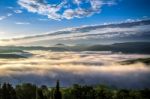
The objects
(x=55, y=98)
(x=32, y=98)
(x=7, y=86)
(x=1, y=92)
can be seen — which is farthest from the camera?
(x=32, y=98)

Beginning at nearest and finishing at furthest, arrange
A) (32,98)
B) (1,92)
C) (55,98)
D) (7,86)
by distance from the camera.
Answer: (55,98) < (1,92) < (7,86) < (32,98)

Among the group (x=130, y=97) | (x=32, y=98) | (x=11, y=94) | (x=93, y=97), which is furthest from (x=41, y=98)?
(x=130, y=97)

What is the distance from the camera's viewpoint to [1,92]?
15675 centimetres

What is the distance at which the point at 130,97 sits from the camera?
199 metres

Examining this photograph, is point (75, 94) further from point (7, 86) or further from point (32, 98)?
point (7, 86)

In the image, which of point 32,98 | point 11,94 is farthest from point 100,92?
point 11,94

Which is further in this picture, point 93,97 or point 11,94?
point 93,97

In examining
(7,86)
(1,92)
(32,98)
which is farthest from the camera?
(32,98)

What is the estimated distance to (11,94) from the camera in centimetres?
16300

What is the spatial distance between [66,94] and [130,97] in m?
38.3

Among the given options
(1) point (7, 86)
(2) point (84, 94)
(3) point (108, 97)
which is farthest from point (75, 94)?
(1) point (7, 86)

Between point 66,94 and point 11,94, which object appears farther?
point 66,94

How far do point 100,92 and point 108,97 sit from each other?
5.48 meters

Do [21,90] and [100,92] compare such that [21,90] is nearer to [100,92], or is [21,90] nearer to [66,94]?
[66,94]
